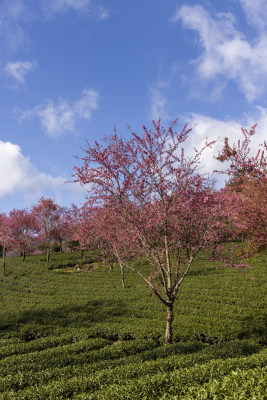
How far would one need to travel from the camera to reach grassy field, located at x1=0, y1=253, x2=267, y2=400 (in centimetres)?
652

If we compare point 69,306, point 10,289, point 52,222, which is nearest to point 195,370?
point 69,306

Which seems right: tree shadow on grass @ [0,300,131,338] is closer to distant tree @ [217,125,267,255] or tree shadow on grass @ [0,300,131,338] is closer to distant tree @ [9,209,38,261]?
distant tree @ [217,125,267,255]

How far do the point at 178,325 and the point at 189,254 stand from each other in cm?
403

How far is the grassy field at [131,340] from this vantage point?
6523 millimetres

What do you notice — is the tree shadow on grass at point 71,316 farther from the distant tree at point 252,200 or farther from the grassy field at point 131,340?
the distant tree at point 252,200

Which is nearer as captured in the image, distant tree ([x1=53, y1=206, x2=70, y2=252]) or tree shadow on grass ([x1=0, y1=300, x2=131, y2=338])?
tree shadow on grass ([x1=0, y1=300, x2=131, y2=338])

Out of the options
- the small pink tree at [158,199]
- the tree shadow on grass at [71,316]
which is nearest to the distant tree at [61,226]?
→ the tree shadow on grass at [71,316]

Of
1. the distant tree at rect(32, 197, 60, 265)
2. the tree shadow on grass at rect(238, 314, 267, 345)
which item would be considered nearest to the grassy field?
the tree shadow on grass at rect(238, 314, 267, 345)

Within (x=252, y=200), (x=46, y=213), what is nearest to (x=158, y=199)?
(x=252, y=200)

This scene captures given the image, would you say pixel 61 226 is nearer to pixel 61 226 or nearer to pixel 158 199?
pixel 61 226

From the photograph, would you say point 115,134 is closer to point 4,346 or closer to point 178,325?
point 178,325

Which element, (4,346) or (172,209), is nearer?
(172,209)

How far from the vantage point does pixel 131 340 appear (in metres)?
12.3

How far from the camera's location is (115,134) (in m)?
11.8
